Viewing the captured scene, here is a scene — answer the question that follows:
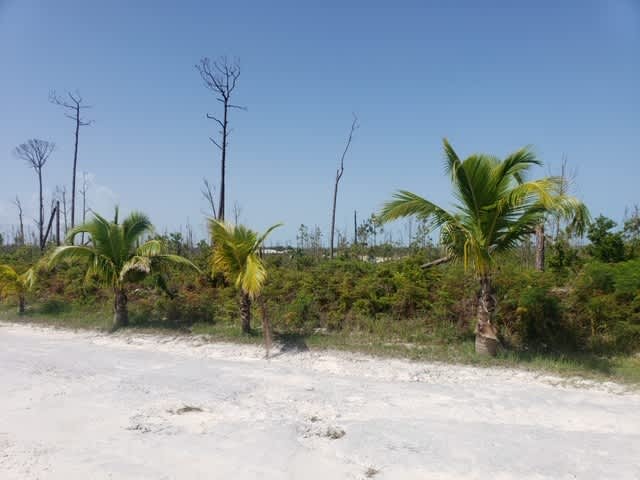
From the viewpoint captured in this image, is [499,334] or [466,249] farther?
[499,334]

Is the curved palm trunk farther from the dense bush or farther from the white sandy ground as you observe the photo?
the dense bush

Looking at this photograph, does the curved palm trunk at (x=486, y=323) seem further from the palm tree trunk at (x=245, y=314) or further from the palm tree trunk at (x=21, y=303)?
the palm tree trunk at (x=21, y=303)

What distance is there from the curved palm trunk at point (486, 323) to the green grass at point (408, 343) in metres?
0.17

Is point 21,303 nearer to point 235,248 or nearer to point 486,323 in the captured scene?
point 235,248

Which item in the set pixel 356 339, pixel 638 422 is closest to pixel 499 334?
pixel 356 339

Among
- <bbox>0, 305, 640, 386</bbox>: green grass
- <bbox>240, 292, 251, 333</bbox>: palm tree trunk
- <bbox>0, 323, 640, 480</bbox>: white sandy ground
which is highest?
<bbox>240, 292, 251, 333</bbox>: palm tree trunk

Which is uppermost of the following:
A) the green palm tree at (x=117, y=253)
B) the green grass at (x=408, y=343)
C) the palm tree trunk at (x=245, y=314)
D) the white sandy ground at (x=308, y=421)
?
the green palm tree at (x=117, y=253)

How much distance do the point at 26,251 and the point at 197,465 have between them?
2397 centimetres

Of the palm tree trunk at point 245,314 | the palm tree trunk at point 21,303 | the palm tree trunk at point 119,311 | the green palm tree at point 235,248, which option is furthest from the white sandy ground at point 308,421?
the palm tree trunk at point 21,303

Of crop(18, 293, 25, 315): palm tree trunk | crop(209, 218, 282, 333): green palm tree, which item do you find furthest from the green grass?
crop(209, 218, 282, 333): green palm tree

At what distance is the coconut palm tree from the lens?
6875 mm

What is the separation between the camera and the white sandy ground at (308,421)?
384 centimetres

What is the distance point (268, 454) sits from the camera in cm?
407

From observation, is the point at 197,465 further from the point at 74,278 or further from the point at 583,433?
the point at 74,278
